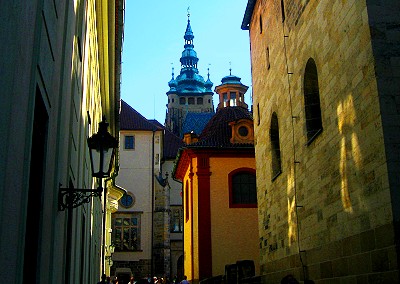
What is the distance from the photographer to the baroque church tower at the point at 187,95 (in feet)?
342

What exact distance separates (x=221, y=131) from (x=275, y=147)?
1192 cm

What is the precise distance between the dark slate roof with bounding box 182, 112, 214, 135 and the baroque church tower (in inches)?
182

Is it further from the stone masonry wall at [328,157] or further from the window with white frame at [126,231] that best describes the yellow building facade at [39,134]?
the window with white frame at [126,231]

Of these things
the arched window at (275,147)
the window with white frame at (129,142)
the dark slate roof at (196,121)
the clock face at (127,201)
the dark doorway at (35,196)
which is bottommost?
the dark doorway at (35,196)

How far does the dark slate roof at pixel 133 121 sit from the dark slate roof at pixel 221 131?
16.8 meters

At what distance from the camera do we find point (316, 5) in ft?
39.4

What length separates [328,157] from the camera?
11.1 m

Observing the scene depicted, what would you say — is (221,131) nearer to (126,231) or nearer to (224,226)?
(224,226)

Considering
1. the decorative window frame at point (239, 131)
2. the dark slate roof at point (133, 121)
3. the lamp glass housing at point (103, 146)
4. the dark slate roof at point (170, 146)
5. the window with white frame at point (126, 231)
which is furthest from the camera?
the dark slate roof at point (170, 146)

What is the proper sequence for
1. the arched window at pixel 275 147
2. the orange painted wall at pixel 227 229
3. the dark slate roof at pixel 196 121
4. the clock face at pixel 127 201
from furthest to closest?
the dark slate roof at pixel 196 121 → the clock face at pixel 127 201 → the orange painted wall at pixel 227 229 → the arched window at pixel 275 147

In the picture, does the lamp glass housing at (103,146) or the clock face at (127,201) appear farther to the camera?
the clock face at (127,201)

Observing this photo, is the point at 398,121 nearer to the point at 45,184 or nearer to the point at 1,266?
the point at 45,184

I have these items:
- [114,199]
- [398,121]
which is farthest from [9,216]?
[114,199]

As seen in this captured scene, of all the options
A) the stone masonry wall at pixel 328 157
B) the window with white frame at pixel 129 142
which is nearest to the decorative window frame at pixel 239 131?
the stone masonry wall at pixel 328 157
